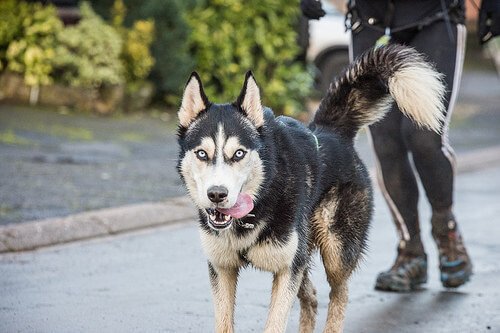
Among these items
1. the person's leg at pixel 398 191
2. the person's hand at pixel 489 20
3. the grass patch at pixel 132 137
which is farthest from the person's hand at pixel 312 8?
the grass patch at pixel 132 137

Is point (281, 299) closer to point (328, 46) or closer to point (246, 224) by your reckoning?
point (246, 224)

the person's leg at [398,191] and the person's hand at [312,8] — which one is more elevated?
the person's hand at [312,8]

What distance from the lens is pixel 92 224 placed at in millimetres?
7102

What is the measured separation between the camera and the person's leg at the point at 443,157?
5.52 meters

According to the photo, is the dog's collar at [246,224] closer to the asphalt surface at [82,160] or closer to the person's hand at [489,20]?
the person's hand at [489,20]

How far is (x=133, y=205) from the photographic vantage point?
7.73m

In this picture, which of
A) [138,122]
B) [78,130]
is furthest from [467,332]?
[138,122]

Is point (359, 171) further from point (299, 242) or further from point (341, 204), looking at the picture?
point (299, 242)

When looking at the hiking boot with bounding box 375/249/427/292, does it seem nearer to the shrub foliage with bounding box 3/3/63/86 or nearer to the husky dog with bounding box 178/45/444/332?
the husky dog with bounding box 178/45/444/332

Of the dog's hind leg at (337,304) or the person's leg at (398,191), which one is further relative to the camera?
the person's leg at (398,191)

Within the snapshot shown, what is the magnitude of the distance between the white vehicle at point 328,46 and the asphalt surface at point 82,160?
313 cm

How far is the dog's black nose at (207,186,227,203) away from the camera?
3.85 m

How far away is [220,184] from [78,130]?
7.42 metres

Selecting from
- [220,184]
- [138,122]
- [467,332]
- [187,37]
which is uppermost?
[220,184]
